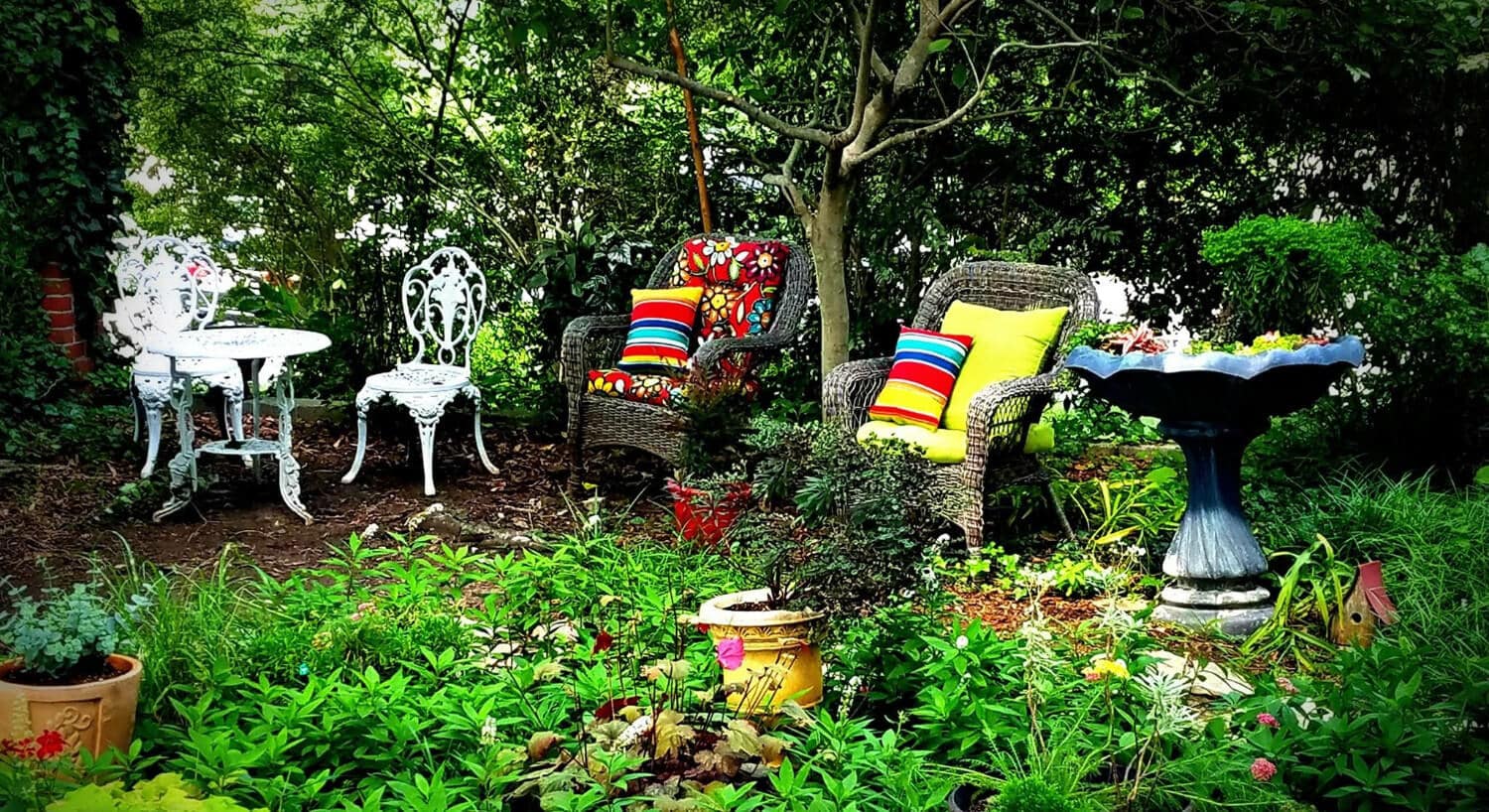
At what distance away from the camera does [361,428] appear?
235 inches

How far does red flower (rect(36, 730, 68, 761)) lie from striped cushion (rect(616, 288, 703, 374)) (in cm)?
365

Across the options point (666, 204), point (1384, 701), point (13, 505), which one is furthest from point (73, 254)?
point (1384, 701)

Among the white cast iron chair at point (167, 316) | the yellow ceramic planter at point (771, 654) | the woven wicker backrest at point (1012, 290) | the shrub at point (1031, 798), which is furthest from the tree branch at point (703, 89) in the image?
the shrub at point (1031, 798)

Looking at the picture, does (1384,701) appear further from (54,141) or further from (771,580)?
(54,141)

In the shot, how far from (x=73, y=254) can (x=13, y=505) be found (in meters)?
1.83

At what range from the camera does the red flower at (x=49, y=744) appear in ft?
7.82

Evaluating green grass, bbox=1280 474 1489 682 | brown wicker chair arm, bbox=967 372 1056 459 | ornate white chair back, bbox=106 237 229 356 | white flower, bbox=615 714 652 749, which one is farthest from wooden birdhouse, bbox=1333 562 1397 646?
ornate white chair back, bbox=106 237 229 356

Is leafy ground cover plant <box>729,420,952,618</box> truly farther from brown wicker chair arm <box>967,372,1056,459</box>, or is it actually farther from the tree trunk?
the tree trunk

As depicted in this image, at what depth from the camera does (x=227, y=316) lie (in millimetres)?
7227

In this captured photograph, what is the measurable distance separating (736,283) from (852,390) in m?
1.25

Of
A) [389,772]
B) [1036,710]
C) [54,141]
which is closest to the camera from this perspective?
[389,772]

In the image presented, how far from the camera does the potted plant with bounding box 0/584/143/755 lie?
248 cm

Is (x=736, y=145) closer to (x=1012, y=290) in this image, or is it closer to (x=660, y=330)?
(x=660, y=330)

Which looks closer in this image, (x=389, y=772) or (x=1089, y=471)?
(x=389, y=772)
